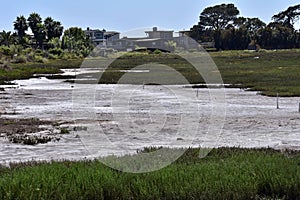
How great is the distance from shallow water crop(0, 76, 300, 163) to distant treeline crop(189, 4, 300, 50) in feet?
307

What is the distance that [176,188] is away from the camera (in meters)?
10.2

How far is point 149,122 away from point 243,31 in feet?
360

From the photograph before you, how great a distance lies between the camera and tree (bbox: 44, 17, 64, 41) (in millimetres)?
139125

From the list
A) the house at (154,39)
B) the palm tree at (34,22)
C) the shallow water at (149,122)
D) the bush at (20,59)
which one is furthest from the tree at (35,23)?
the shallow water at (149,122)

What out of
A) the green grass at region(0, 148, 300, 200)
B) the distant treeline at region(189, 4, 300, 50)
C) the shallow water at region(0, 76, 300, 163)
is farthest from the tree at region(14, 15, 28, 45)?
the green grass at region(0, 148, 300, 200)

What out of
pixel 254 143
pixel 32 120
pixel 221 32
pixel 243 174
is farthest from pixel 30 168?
pixel 221 32

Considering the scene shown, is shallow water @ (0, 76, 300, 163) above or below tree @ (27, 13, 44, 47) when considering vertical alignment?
below

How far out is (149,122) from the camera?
77.4 ft

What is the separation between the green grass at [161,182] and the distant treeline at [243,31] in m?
119

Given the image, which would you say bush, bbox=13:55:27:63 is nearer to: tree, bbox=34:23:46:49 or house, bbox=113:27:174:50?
tree, bbox=34:23:46:49

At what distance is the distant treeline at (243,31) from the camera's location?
12900cm

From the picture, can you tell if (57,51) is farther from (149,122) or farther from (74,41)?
(149,122)

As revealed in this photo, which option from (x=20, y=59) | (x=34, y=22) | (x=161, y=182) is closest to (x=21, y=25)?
(x=34, y=22)

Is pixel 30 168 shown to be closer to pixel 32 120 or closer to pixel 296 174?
pixel 296 174
